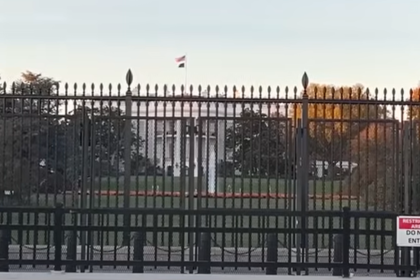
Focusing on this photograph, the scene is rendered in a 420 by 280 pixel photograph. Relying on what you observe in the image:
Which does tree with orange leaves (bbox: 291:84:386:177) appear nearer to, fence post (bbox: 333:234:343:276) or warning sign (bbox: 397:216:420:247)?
fence post (bbox: 333:234:343:276)

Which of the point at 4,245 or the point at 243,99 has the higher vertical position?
the point at 243,99

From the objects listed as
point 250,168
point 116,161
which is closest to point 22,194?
point 116,161

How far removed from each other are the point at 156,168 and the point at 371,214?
145 inches

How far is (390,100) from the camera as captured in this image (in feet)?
35.0

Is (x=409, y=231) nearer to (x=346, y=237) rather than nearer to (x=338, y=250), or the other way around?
(x=346, y=237)

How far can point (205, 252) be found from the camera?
9758mm

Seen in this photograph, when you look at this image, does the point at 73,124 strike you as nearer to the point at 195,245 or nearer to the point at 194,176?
the point at 194,176

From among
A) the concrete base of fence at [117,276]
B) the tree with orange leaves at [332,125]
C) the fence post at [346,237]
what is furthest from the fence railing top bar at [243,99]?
the concrete base of fence at [117,276]

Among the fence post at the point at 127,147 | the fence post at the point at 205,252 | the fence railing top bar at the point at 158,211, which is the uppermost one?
the fence post at the point at 127,147

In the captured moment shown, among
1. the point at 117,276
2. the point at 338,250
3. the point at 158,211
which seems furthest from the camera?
the point at 338,250

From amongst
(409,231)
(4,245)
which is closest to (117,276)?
(4,245)

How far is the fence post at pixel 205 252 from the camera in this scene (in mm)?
9688

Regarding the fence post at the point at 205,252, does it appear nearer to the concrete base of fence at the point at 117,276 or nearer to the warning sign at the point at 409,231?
the concrete base of fence at the point at 117,276

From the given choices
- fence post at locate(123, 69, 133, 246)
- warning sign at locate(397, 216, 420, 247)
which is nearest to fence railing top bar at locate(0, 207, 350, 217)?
fence post at locate(123, 69, 133, 246)
